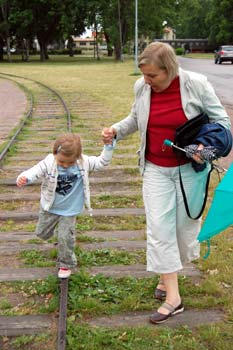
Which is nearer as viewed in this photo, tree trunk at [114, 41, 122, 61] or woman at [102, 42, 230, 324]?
woman at [102, 42, 230, 324]

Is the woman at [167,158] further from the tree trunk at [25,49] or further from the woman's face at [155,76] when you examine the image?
the tree trunk at [25,49]

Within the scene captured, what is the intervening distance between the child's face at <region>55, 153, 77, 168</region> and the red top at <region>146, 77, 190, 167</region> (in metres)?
0.66

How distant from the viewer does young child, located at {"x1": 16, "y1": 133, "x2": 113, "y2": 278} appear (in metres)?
4.06

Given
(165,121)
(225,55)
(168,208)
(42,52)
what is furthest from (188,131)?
(42,52)

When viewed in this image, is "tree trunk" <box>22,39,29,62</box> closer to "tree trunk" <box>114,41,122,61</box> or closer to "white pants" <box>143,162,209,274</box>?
"tree trunk" <box>114,41,122,61</box>

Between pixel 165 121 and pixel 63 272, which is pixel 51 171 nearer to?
pixel 63 272

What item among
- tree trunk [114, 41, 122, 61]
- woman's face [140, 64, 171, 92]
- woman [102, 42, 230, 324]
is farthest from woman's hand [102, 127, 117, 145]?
tree trunk [114, 41, 122, 61]

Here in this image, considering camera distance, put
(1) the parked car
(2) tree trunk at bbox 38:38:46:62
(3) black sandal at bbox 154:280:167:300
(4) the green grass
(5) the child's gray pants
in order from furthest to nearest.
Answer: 1. (2) tree trunk at bbox 38:38:46:62
2. (1) the parked car
3. (5) the child's gray pants
4. (3) black sandal at bbox 154:280:167:300
5. (4) the green grass

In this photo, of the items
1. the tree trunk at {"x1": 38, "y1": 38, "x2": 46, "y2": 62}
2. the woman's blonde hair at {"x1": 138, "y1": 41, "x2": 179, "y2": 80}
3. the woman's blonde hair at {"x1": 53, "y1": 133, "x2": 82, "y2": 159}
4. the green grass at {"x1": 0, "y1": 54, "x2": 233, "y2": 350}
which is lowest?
the tree trunk at {"x1": 38, "y1": 38, "x2": 46, "y2": 62}

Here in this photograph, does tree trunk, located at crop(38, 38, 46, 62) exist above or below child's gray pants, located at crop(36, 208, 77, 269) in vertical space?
below

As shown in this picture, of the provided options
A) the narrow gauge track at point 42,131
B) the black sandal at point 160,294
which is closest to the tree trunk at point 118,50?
the narrow gauge track at point 42,131

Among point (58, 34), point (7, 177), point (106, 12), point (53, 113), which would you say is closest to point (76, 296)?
point (7, 177)

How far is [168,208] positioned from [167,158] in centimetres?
34

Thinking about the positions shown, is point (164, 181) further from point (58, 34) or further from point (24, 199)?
point (58, 34)
